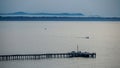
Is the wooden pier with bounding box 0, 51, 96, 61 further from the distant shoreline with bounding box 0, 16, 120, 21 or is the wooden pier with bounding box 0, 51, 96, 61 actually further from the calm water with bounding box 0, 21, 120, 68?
the distant shoreline with bounding box 0, 16, 120, 21

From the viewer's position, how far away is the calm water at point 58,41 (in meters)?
2.47

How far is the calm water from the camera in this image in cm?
247

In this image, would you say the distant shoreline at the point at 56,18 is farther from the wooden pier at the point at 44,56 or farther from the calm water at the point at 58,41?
the wooden pier at the point at 44,56

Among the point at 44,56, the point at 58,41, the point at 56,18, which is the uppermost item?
the point at 56,18

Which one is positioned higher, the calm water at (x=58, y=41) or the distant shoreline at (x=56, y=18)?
the distant shoreline at (x=56, y=18)

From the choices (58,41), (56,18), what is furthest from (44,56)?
(56,18)

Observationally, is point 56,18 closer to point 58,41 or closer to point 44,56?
point 58,41

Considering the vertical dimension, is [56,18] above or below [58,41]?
above

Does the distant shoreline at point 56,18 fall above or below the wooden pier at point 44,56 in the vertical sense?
above

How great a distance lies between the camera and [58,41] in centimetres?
254

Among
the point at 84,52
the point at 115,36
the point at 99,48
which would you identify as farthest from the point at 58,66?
the point at 115,36

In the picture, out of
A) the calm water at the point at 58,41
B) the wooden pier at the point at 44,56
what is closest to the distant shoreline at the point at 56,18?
the calm water at the point at 58,41

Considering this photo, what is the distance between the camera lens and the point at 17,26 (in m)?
2.48

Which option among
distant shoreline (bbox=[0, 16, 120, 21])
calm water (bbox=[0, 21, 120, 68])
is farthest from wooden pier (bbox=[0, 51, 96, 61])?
distant shoreline (bbox=[0, 16, 120, 21])
